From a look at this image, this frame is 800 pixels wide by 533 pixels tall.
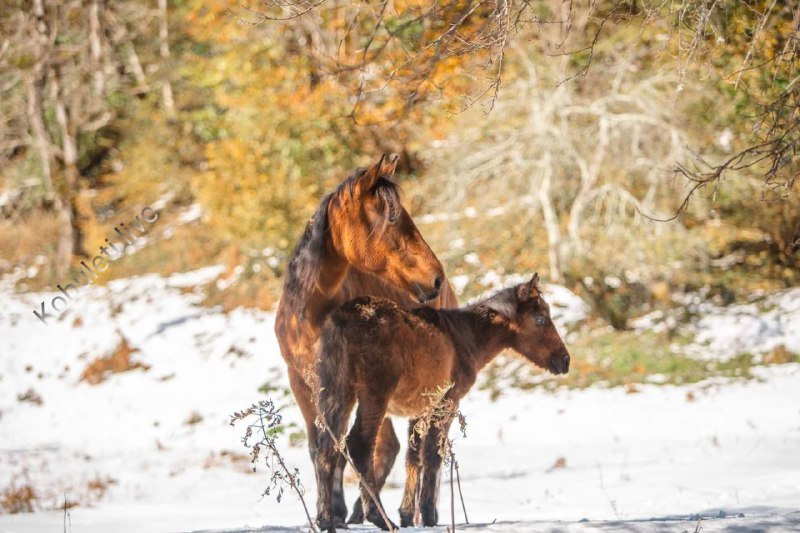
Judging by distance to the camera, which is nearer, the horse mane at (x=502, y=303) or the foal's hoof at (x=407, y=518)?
the foal's hoof at (x=407, y=518)

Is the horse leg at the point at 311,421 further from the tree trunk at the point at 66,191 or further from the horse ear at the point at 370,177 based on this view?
the tree trunk at the point at 66,191

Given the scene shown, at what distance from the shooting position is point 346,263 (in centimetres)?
507

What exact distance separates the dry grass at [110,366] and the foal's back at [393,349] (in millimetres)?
13150

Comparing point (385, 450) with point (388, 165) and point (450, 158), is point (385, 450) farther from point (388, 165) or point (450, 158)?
point (450, 158)

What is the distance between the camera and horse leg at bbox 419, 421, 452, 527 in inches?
Result: 194

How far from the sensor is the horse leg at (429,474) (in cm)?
493

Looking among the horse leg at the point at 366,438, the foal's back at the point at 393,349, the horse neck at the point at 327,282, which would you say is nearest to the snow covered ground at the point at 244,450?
the horse leg at the point at 366,438

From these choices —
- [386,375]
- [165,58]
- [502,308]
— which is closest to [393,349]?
[386,375]

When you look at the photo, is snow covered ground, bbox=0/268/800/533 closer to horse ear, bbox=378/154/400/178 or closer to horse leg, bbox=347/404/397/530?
horse leg, bbox=347/404/397/530

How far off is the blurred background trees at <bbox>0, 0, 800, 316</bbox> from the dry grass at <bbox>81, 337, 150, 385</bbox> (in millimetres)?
2835

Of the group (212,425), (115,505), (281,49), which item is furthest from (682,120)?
(115,505)

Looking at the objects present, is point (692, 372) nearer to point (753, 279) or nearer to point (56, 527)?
point (753, 279)

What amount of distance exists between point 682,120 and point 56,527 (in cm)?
1233

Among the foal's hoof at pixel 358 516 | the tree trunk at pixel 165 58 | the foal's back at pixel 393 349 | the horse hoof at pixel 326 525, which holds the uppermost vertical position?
the tree trunk at pixel 165 58
